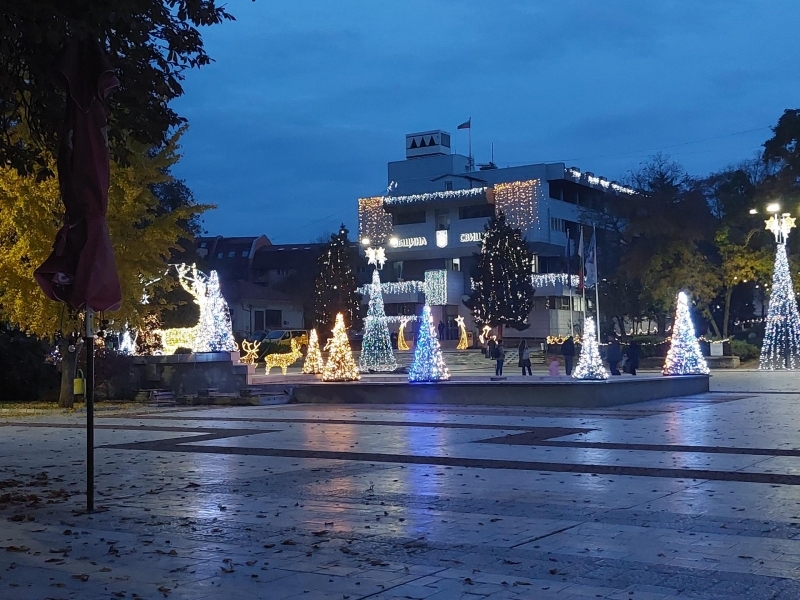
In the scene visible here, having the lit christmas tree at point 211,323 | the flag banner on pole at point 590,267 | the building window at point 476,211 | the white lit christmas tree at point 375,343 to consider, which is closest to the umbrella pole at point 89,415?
the lit christmas tree at point 211,323

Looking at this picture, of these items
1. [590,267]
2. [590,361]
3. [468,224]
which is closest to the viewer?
[590,361]

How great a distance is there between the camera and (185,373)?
93.4 feet

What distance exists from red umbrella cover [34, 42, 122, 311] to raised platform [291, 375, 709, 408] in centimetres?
1509

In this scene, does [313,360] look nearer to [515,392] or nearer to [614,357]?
[614,357]

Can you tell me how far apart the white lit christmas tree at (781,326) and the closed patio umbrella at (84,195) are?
36959 millimetres

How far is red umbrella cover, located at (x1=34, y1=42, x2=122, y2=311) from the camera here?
9.41 meters

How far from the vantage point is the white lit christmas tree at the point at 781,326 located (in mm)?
41781

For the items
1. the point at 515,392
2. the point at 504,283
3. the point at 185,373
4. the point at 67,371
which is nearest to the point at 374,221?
the point at 504,283

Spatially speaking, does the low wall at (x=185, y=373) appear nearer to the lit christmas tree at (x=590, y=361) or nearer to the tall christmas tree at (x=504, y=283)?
the lit christmas tree at (x=590, y=361)

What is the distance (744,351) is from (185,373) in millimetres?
30050

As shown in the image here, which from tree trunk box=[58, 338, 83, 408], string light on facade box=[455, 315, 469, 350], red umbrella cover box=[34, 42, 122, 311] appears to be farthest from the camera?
string light on facade box=[455, 315, 469, 350]

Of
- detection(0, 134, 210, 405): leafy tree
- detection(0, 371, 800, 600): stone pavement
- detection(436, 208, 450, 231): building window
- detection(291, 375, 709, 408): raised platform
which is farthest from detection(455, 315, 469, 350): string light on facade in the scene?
detection(0, 371, 800, 600): stone pavement

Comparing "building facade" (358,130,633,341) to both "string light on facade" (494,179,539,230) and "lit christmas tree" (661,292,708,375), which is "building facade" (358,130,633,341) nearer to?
"string light on facade" (494,179,539,230)

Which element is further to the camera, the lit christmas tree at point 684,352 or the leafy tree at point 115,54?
the lit christmas tree at point 684,352
